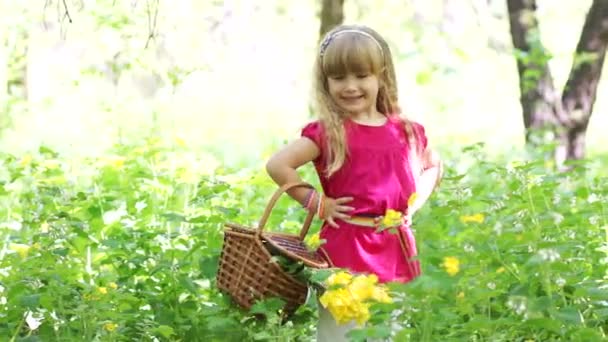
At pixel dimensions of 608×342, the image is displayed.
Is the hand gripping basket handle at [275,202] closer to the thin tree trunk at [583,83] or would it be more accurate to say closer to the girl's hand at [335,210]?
the girl's hand at [335,210]

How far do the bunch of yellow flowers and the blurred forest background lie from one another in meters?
0.97

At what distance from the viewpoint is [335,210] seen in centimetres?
322

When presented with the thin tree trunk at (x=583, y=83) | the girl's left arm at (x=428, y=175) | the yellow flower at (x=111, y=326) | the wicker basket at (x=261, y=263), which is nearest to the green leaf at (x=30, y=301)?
the yellow flower at (x=111, y=326)

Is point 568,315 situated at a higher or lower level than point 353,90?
lower

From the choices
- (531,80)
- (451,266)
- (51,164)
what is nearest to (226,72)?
(531,80)

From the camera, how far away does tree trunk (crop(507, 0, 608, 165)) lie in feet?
23.0

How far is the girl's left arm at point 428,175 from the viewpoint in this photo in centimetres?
341

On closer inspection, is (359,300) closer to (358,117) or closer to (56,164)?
(358,117)

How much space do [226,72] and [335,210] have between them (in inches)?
585

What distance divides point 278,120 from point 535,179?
11252 mm

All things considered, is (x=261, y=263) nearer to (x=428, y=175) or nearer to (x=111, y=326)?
(x=111, y=326)

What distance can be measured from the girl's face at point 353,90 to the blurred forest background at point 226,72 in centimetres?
27

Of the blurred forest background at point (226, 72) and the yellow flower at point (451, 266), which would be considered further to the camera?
the blurred forest background at point (226, 72)

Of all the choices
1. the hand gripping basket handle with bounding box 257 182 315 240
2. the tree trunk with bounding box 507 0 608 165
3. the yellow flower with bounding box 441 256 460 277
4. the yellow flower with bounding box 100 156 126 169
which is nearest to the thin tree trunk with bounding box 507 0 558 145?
the tree trunk with bounding box 507 0 608 165
